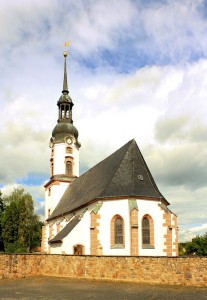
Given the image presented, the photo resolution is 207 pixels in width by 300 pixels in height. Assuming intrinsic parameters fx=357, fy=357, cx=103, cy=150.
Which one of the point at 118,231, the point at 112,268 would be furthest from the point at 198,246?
the point at 112,268

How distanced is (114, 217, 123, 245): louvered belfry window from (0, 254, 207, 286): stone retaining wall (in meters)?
7.38

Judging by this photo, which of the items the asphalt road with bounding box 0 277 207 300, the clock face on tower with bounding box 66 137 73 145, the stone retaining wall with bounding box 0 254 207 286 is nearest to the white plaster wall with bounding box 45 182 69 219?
the clock face on tower with bounding box 66 137 73 145

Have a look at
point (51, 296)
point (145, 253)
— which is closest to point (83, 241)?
point (145, 253)

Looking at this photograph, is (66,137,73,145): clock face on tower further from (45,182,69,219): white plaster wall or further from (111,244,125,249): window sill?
(111,244,125,249): window sill

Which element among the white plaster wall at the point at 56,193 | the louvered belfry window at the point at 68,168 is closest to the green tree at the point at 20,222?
the white plaster wall at the point at 56,193

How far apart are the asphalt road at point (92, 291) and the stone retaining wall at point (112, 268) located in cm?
53

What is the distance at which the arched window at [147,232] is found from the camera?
96.3 feet

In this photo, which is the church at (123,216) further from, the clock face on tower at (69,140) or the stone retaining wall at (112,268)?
the clock face on tower at (69,140)

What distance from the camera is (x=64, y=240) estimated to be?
102ft

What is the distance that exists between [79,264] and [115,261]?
264 cm

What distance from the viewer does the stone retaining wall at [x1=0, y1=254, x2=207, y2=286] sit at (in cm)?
1773

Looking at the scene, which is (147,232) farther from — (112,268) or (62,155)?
(62,155)

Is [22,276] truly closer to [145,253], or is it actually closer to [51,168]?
[145,253]

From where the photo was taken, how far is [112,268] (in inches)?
778
